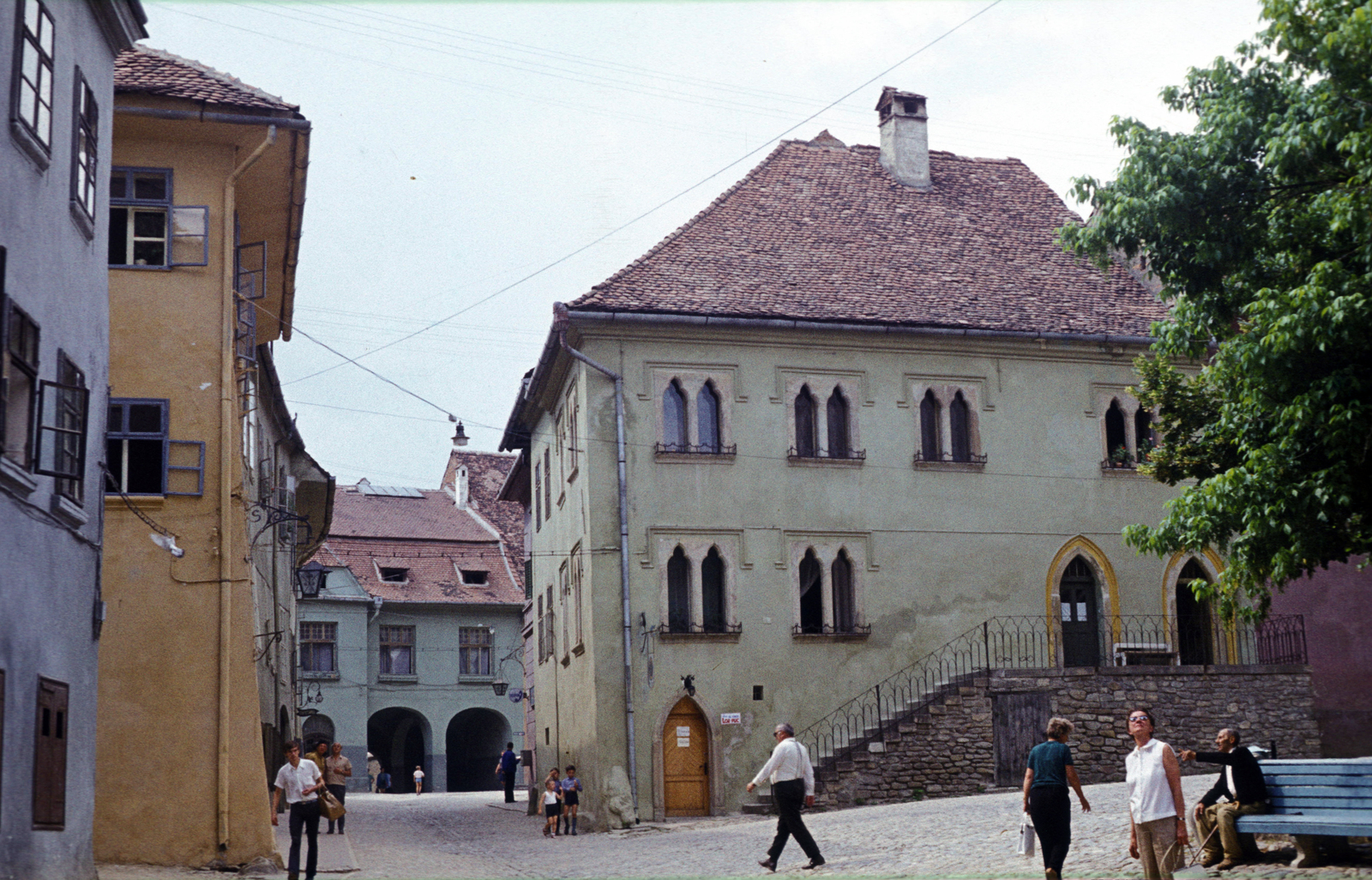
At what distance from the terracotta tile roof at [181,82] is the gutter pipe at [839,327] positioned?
9.17m

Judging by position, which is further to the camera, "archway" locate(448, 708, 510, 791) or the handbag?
"archway" locate(448, 708, 510, 791)

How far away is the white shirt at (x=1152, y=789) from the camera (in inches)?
451

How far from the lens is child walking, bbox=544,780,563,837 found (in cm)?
2664

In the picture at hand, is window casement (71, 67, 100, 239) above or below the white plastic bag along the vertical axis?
above

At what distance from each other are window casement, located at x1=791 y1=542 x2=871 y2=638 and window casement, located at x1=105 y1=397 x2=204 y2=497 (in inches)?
503

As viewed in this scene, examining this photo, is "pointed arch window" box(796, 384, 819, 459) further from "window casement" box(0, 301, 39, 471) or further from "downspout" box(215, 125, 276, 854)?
"window casement" box(0, 301, 39, 471)

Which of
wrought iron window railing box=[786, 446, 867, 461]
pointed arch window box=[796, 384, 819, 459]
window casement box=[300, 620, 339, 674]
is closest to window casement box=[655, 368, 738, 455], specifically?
wrought iron window railing box=[786, 446, 867, 461]

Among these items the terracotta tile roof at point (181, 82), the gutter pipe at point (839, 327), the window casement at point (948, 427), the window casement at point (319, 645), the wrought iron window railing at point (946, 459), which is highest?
the terracotta tile roof at point (181, 82)

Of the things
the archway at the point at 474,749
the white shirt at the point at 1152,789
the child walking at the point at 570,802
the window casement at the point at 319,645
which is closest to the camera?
the white shirt at the point at 1152,789

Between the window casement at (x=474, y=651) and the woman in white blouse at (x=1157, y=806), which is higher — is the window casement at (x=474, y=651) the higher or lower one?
the higher one

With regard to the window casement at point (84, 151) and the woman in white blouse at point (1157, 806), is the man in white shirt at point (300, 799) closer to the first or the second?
the window casement at point (84, 151)

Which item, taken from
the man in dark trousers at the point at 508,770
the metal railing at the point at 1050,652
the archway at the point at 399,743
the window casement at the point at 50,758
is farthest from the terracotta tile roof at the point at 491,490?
the window casement at the point at 50,758

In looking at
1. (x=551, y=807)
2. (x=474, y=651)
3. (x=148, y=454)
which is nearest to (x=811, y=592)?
(x=551, y=807)

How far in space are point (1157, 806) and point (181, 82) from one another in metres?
14.4
